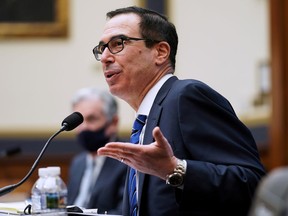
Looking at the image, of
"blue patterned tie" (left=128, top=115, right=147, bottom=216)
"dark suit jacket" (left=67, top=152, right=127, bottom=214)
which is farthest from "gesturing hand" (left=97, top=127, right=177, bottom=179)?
"dark suit jacket" (left=67, top=152, right=127, bottom=214)

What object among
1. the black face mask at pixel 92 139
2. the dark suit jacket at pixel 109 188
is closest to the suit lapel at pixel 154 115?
the dark suit jacket at pixel 109 188

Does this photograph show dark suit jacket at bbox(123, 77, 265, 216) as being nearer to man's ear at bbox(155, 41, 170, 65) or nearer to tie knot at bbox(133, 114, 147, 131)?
tie knot at bbox(133, 114, 147, 131)

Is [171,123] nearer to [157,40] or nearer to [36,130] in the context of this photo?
[157,40]

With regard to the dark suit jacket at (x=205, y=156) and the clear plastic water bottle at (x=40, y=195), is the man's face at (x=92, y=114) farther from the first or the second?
the clear plastic water bottle at (x=40, y=195)

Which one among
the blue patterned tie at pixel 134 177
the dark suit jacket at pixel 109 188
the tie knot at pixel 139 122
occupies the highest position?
the tie knot at pixel 139 122

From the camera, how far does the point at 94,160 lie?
461 centimetres

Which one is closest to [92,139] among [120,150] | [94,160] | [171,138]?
[94,160]

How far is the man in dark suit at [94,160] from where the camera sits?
4.08 metres

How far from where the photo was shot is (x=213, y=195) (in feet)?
7.29

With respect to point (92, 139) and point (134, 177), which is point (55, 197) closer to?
point (134, 177)

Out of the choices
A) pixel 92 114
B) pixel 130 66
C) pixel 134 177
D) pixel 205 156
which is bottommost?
pixel 92 114

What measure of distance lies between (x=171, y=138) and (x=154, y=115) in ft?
0.50

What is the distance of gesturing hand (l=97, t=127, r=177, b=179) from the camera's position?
1.96m

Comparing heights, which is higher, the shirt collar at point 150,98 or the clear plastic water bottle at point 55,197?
the shirt collar at point 150,98
